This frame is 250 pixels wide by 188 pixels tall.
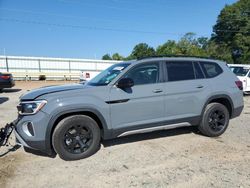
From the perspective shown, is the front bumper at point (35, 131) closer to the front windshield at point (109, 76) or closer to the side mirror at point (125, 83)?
the front windshield at point (109, 76)

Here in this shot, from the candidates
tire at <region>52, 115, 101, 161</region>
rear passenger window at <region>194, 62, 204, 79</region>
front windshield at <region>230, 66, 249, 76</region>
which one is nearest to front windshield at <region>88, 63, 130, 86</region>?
tire at <region>52, 115, 101, 161</region>

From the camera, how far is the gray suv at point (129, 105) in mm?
4309

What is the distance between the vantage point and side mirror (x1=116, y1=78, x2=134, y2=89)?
464 centimetres

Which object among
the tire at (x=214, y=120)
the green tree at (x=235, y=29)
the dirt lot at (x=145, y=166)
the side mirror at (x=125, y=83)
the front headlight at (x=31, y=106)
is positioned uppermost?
the green tree at (x=235, y=29)

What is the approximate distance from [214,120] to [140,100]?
209 cm

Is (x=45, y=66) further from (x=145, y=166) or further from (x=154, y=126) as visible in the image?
(x=145, y=166)

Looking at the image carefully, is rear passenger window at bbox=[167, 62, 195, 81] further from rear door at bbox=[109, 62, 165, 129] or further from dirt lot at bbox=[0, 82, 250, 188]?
dirt lot at bbox=[0, 82, 250, 188]

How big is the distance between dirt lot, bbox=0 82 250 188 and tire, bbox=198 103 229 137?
190 millimetres

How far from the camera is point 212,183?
3594 mm

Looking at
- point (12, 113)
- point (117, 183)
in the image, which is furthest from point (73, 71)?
point (117, 183)

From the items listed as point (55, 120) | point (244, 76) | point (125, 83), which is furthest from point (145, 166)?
point (244, 76)

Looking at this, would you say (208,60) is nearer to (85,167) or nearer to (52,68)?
(85,167)

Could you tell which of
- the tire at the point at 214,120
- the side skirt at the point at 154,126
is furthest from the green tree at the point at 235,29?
the side skirt at the point at 154,126

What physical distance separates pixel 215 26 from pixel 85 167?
6941 centimetres
